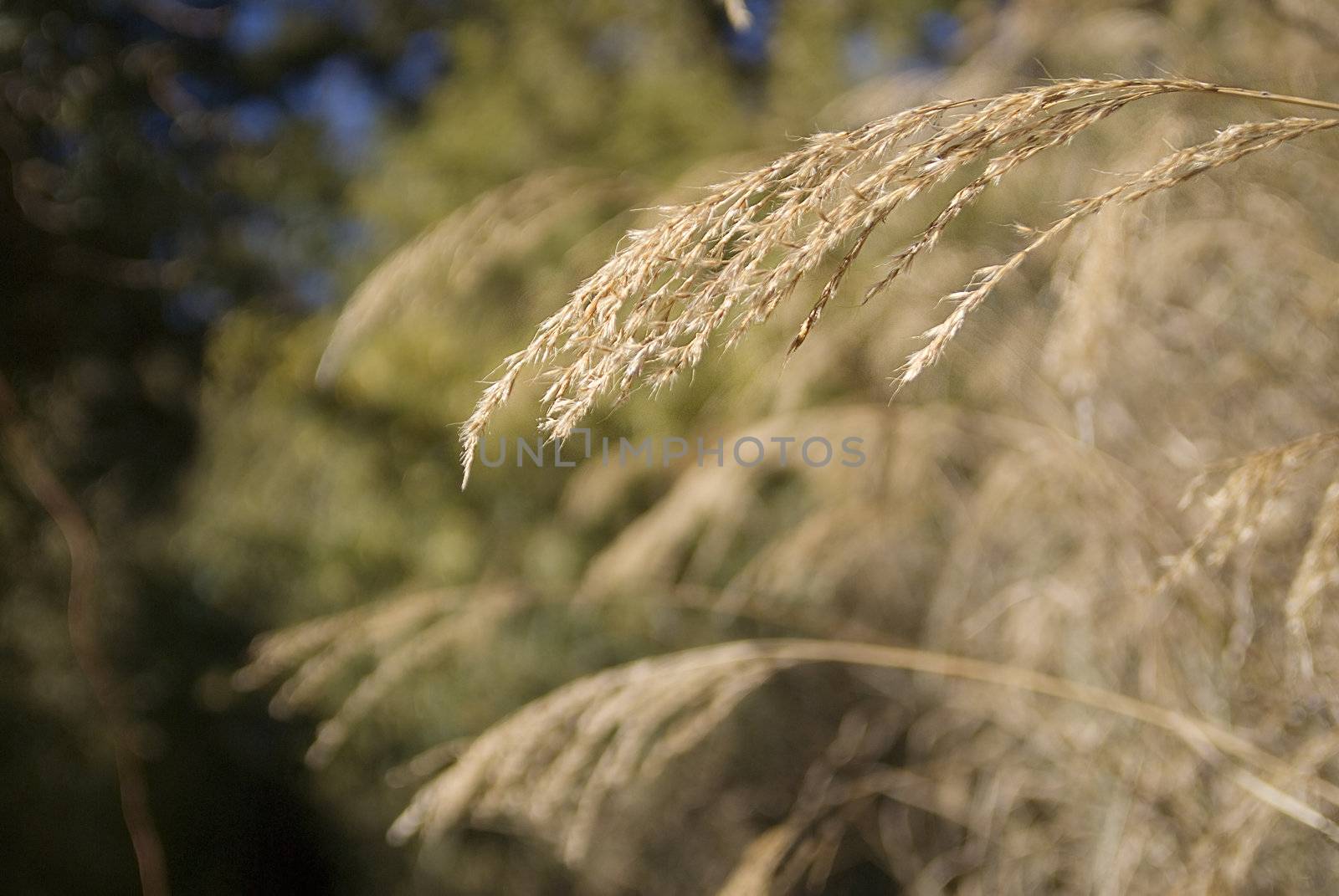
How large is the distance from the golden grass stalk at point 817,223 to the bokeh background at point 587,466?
0.36 m

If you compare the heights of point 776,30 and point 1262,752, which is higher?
point 776,30

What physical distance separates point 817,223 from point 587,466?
2.23 meters

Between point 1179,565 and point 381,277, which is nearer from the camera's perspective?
point 1179,565

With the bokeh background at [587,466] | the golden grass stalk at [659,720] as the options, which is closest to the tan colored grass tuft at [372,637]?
the bokeh background at [587,466]

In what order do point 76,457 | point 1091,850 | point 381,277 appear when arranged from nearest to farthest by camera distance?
1. point 381,277
2. point 1091,850
3. point 76,457

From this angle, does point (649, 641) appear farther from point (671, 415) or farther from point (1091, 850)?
point (1091, 850)

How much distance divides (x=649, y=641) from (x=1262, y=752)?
2559 mm

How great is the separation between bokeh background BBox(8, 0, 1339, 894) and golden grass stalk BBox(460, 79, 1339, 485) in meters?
0.36

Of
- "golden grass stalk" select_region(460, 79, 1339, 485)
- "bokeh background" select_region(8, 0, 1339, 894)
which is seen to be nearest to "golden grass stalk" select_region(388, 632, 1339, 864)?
"bokeh background" select_region(8, 0, 1339, 894)

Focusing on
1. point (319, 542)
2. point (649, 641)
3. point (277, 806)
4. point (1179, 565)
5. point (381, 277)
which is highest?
point (381, 277)

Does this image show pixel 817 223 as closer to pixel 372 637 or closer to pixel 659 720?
pixel 659 720

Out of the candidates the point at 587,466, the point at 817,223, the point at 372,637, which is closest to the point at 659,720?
the point at 372,637

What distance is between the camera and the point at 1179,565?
1.97 ft

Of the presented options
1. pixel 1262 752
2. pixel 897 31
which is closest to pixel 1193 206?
pixel 1262 752
